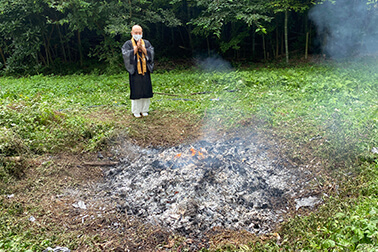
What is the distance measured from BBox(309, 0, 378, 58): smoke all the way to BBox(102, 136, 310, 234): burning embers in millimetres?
11525

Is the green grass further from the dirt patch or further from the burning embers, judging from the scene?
the burning embers

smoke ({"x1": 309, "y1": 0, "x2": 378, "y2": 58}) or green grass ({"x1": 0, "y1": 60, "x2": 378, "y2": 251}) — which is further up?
smoke ({"x1": 309, "y1": 0, "x2": 378, "y2": 58})

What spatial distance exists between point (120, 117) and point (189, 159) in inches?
98.0

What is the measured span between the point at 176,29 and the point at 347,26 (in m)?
8.53

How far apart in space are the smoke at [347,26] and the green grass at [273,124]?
5.94m

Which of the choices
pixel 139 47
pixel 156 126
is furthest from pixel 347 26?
pixel 156 126

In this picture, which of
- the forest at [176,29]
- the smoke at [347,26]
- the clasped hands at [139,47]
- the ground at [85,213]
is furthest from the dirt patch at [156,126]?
the smoke at [347,26]

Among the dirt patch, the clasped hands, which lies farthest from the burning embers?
the clasped hands

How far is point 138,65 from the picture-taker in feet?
20.8

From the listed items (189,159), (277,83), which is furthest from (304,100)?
(189,159)

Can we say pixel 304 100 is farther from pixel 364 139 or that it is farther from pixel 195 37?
pixel 195 37

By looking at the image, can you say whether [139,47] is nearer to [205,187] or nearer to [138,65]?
[138,65]

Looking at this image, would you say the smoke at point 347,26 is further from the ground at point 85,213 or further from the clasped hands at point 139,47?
the ground at point 85,213

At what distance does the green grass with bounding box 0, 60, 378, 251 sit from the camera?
3.04 metres
